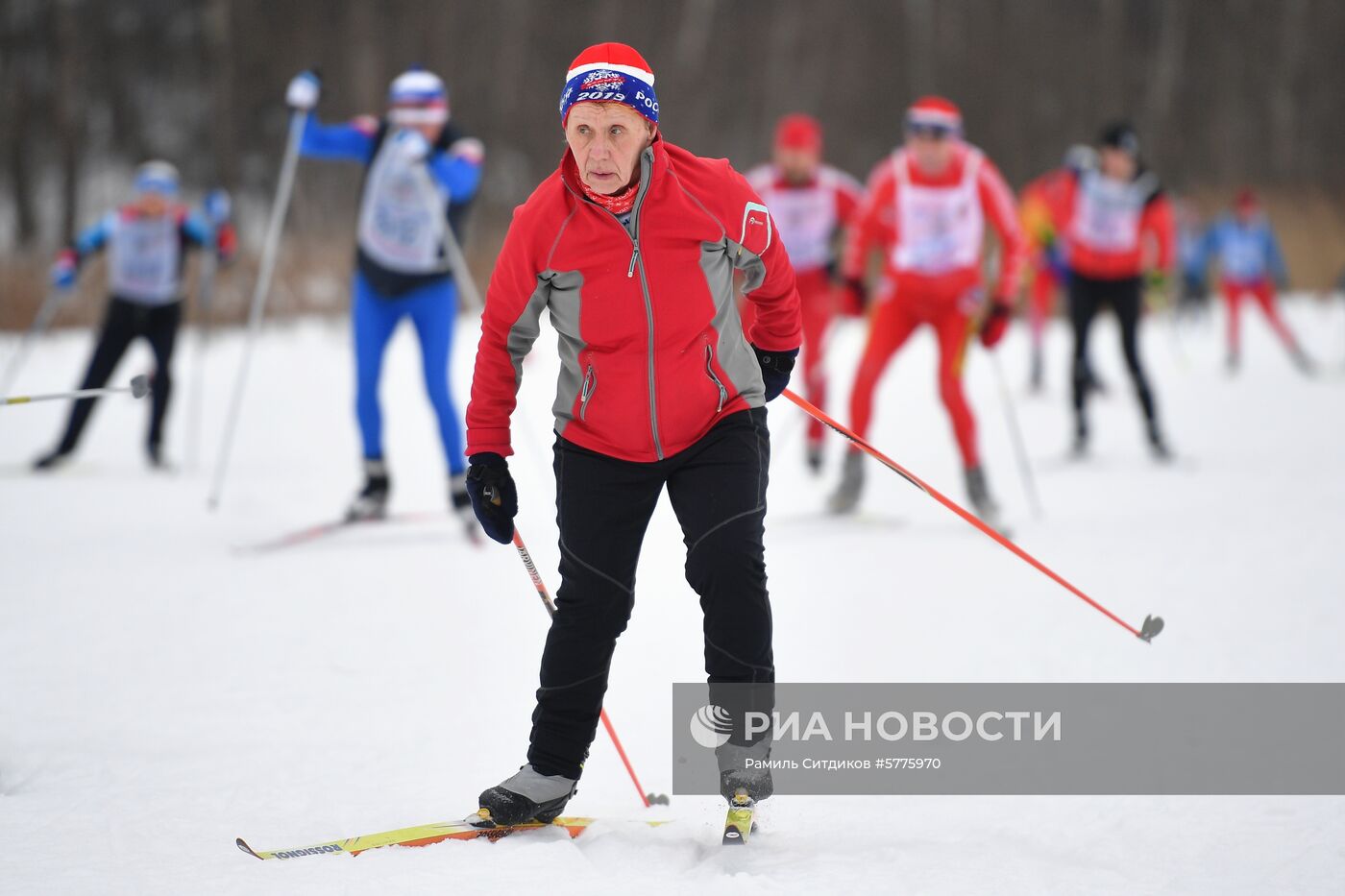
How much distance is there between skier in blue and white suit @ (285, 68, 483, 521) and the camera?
580cm

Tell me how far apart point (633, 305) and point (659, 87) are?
80.7 feet

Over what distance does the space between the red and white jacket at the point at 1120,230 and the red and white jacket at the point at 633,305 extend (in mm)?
5794

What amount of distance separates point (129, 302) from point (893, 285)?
15.5ft

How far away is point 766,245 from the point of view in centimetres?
274

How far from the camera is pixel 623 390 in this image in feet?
8.59

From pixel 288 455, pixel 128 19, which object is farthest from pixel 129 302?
pixel 128 19

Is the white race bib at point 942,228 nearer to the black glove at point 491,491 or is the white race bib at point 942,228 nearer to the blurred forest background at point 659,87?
the black glove at point 491,491

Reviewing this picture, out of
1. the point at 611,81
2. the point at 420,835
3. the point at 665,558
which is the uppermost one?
the point at 611,81

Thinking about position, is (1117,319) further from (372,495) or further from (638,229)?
(638,229)

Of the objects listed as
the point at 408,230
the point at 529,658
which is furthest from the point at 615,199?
the point at 408,230

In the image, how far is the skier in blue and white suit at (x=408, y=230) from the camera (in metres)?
5.80

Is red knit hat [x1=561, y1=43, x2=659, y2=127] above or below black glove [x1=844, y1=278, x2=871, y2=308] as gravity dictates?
above

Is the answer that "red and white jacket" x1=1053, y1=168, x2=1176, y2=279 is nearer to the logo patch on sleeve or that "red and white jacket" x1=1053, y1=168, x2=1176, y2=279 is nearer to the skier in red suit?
the skier in red suit

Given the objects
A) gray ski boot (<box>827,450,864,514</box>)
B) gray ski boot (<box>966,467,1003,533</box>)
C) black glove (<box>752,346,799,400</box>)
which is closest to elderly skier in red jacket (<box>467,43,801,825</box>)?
black glove (<box>752,346,799,400</box>)
